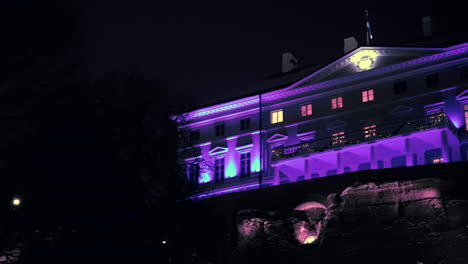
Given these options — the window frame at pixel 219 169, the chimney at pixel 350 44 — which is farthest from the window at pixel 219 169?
the chimney at pixel 350 44

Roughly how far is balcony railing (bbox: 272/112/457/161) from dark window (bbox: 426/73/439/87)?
3.06 meters

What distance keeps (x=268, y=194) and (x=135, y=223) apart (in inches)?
411

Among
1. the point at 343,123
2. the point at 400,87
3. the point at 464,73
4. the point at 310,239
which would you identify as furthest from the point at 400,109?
the point at 310,239

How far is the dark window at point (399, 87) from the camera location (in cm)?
4956

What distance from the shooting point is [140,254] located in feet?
127

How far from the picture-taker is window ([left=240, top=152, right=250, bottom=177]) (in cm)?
5456

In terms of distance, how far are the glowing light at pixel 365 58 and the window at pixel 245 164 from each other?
35.8 ft

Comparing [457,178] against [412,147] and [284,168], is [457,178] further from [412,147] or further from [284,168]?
[284,168]

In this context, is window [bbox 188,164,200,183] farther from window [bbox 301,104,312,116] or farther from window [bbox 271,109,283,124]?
window [bbox 301,104,312,116]

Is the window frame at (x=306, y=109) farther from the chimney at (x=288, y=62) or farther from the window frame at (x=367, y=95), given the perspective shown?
the chimney at (x=288, y=62)

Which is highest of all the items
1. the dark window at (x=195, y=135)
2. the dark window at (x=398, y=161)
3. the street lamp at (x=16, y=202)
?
the dark window at (x=195, y=135)

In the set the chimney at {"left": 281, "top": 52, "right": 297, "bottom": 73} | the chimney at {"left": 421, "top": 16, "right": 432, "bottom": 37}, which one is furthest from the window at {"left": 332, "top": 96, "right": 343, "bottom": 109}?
the chimney at {"left": 281, "top": 52, "right": 297, "bottom": 73}

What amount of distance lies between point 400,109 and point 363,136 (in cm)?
322

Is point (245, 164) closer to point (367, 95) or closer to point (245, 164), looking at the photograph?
point (245, 164)
